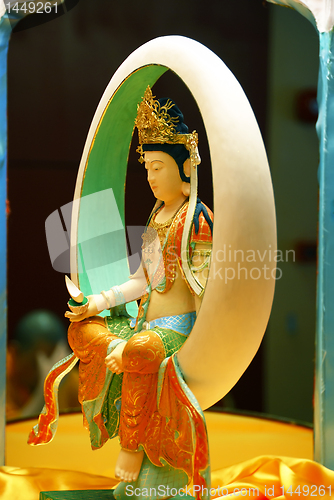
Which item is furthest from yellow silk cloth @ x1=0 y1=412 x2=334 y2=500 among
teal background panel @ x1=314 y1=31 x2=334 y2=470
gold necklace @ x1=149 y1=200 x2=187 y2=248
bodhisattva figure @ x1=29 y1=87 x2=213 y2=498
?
gold necklace @ x1=149 y1=200 x2=187 y2=248

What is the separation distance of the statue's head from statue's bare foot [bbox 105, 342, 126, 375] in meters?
0.65

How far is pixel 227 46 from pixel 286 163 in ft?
2.45

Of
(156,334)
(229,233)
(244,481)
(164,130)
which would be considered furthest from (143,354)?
(244,481)

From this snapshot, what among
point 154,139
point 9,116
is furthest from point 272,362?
point 9,116

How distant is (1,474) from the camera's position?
240 cm

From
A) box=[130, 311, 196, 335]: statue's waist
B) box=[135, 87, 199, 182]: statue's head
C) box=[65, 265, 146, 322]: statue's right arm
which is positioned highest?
box=[135, 87, 199, 182]: statue's head

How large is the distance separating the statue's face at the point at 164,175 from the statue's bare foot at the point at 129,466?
2.95 ft

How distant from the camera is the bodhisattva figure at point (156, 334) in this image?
1.83m

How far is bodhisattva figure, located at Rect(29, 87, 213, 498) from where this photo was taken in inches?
72.1

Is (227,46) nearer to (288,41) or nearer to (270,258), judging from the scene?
(288,41)

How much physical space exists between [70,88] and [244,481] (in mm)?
2241

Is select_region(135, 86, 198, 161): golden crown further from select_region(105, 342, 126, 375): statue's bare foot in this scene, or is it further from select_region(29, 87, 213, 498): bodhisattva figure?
select_region(105, 342, 126, 375): statue's bare foot

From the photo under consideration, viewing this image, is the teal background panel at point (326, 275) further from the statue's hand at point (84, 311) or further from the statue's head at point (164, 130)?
the statue's hand at point (84, 311)

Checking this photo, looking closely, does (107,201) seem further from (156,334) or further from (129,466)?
(129,466)
